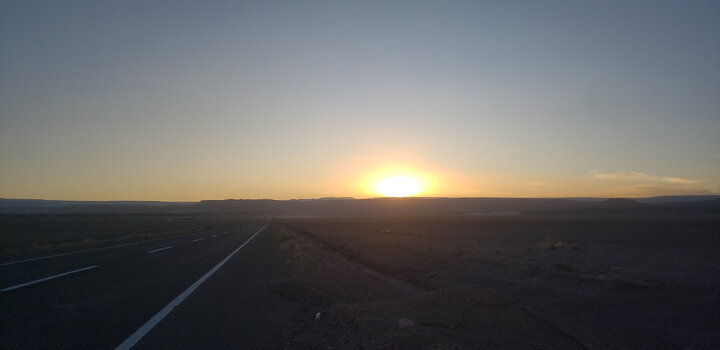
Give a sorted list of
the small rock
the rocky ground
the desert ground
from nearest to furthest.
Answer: the desert ground < the rocky ground < the small rock

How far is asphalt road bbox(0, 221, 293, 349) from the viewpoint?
21.9 feet

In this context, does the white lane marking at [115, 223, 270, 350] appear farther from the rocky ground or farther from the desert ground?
the rocky ground

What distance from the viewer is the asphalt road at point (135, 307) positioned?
6.69 metres

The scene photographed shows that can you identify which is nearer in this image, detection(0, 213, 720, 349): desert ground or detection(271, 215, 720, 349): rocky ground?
detection(0, 213, 720, 349): desert ground

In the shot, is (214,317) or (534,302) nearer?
(214,317)

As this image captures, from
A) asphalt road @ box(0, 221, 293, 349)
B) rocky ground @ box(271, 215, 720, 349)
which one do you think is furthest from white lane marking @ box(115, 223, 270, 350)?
rocky ground @ box(271, 215, 720, 349)

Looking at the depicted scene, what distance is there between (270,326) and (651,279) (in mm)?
12258

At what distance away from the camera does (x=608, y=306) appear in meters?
9.69

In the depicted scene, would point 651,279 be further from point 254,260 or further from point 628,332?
point 254,260

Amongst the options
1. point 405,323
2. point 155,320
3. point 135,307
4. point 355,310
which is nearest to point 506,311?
point 405,323

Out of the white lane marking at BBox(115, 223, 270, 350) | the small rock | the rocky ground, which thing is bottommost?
the rocky ground

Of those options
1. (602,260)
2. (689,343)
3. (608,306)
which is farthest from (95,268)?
(602,260)

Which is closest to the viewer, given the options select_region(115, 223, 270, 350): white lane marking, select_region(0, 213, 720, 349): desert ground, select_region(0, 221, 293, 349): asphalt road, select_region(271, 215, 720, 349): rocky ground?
select_region(115, 223, 270, 350): white lane marking

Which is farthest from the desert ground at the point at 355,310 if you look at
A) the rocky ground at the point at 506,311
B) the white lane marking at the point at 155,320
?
the white lane marking at the point at 155,320
